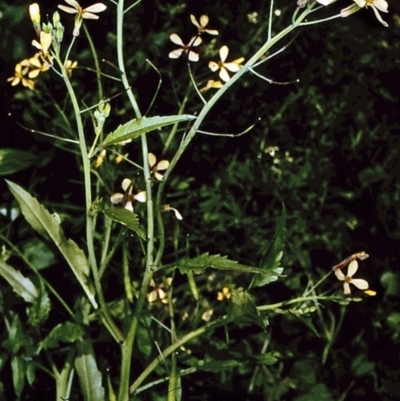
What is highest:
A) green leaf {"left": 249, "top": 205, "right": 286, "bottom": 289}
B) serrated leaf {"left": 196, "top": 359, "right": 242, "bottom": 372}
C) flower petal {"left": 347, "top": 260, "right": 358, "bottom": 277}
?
green leaf {"left": 249, "top": 205, "right": 286, "bottom": 289}

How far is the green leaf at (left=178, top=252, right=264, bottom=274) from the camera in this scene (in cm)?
49

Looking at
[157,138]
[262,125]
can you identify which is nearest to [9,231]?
[157,138]

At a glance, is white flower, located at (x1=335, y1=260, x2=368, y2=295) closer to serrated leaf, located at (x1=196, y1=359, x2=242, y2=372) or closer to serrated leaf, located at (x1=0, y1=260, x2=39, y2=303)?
serrated leaf, located at (x1=196, y1=359, x2=242, y2=372)

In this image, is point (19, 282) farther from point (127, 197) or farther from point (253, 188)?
point (253, 188)

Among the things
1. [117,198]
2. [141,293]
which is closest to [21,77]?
[117,198]

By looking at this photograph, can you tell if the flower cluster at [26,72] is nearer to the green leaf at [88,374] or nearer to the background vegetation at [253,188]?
the background vegetation at [253,188]

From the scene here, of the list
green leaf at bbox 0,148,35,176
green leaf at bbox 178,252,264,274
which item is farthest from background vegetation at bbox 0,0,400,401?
green leaf at bbox 178,252,264,274

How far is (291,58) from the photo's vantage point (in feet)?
2.65

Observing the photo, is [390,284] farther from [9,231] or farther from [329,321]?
[9,231]

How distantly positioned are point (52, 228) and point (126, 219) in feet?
0.42

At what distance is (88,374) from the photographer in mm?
602

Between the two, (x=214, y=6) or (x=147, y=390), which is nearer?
(x=147, y=390)

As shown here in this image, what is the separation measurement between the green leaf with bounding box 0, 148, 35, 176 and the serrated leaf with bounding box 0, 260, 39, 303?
0.39 ft

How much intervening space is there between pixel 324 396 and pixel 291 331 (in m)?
0.08
